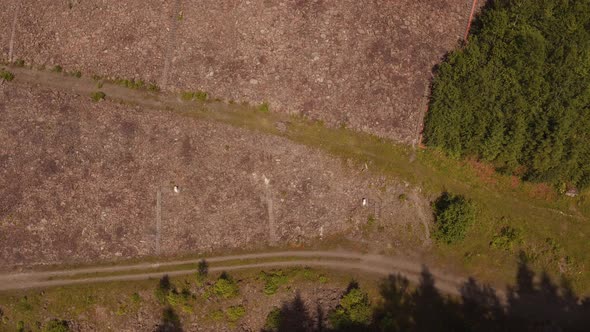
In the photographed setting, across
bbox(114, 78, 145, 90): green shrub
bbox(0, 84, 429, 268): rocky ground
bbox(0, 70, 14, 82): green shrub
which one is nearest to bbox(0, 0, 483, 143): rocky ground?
bbox(114, 78, 145, 90): green shrub

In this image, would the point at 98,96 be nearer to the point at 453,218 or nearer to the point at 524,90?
the point at 453,218

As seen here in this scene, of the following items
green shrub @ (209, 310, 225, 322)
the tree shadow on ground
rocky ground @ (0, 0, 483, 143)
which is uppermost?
rocky ground @ (0, 0, 483, 143)

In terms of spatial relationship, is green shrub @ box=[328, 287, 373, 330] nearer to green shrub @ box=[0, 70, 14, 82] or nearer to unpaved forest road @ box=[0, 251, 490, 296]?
unpaved forest road @ box=[0, 251, 490, 296]

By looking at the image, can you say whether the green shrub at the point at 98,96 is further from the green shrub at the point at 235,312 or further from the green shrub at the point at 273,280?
the green shrub at the point at 235,312

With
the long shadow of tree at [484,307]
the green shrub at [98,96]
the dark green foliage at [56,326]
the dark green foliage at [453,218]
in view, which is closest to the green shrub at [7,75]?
the green shrub at [98,96]

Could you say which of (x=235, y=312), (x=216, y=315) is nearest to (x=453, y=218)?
(x=235, y=312)

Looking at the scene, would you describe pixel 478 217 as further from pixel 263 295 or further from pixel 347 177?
pixel 263 295

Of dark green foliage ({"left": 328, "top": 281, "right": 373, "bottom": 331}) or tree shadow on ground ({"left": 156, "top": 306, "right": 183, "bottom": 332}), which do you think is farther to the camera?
tree shadow on ground ({"left": 156, "top": 306, "right": 183, "bottom": 332})
